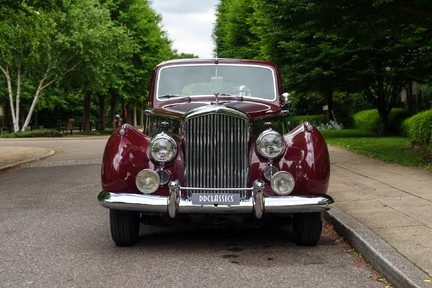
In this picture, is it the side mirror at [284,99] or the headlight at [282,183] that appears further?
the side mirror at [284,99]

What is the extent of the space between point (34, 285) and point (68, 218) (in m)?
3.22

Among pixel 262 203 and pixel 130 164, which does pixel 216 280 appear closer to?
pixel 262 203

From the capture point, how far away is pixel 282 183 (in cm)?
568

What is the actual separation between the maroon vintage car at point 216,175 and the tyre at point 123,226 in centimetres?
1

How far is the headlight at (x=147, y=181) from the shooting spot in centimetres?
566

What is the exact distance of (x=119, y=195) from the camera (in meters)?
5.64

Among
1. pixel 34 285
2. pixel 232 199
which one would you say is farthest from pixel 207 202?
pixel 34 285

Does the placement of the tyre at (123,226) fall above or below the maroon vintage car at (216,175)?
below

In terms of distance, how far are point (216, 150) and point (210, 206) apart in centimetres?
56

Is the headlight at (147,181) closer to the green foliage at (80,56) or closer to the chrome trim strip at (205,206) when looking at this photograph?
the chrome trim strip at (205,206)

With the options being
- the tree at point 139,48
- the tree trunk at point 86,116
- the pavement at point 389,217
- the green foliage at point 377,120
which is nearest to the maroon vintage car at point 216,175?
the pavement at point 389,217

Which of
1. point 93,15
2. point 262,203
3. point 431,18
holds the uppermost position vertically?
point 93,15

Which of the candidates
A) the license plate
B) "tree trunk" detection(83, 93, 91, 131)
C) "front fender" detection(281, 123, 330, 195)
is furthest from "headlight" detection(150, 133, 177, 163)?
"tree trunk" detection(83, 93, 91, 131)

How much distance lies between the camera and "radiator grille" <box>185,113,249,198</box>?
5715 millimetres
